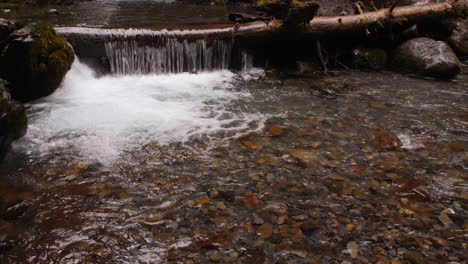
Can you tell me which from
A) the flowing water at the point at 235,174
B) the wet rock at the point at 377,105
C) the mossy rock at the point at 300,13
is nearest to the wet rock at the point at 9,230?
the flowing water at the point at 235,174

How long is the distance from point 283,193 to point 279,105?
3.19 meters

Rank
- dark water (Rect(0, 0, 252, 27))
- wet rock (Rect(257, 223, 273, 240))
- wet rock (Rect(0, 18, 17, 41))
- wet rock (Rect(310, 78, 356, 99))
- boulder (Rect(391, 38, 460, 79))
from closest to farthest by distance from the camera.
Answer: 1. wet rock (Rect(257, 223, 273, 240))
2. wet rock (Rect(0, 18, 17, 41))
3. wet rock (Rect(310, 78, 356, 99))
4. boulder (Rect(391, 38, 460, 79))
5. dark water (Rect(0, 0, 252, 27))

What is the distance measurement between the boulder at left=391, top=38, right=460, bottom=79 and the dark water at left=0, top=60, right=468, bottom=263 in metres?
1.57

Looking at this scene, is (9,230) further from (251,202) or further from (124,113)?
(124,113)

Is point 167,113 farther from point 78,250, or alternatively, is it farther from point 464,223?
point 464,223

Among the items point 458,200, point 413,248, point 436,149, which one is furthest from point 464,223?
point 436,149

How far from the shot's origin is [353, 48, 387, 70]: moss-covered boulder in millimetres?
9953

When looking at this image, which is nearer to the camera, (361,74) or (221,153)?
(221,153)

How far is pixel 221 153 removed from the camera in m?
5.08

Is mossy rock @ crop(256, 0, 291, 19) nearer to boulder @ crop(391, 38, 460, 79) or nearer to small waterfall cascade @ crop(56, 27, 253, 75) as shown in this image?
small waterfall cascade @ crop(56, 27, 253, 75)

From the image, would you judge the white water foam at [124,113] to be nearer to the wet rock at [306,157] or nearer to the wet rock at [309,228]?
the wet rock at [306,157]

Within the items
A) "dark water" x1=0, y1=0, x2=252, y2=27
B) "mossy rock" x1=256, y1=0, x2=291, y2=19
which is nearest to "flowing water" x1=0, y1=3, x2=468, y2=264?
"mossy rock" x1=256, y1=0, x2=291, y2=19

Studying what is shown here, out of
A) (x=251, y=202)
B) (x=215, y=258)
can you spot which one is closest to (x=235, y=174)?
(x=251, y=202)

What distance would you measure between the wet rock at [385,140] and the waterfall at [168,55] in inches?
203
